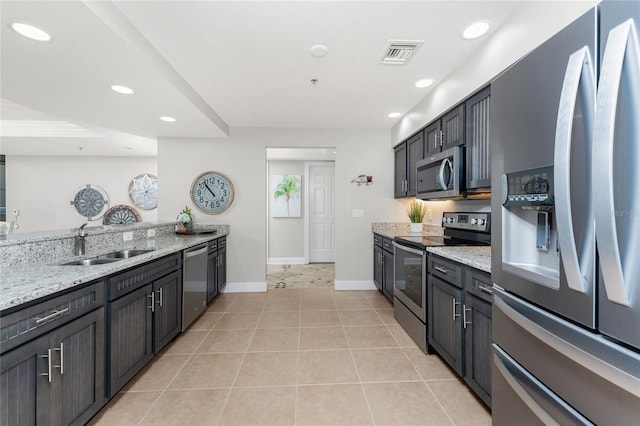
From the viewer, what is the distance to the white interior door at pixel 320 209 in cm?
635

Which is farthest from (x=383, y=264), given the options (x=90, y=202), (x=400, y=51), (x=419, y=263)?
(x=90, y=202)

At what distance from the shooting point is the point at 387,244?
355 cm

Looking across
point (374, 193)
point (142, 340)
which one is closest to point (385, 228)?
point (374, 193)

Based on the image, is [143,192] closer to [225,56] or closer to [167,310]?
[167,310]

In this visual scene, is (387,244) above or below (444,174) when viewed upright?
below

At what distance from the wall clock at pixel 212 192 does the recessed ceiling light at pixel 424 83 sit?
291 cm

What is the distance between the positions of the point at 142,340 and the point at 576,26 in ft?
9.33

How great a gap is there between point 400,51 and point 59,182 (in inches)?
311

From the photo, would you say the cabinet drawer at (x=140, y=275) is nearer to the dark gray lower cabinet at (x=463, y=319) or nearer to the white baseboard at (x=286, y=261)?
the dark gray lower cabinet at (x=463, y=319)

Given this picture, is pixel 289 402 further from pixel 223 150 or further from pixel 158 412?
pixel 223 150

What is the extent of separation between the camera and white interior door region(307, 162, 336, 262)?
6.35 m

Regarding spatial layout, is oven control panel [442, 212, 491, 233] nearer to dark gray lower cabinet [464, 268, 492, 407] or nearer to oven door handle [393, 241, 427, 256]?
oven door handle [393, 241, 427, 256]

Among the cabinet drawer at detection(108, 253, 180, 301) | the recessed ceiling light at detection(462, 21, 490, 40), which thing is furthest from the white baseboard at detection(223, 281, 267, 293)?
the recessed ceiling light at detection(462, 21, 490, 40)

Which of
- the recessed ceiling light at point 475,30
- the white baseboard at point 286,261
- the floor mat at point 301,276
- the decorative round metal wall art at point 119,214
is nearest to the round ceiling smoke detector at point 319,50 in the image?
the recessed ceiling light at point 475,30
